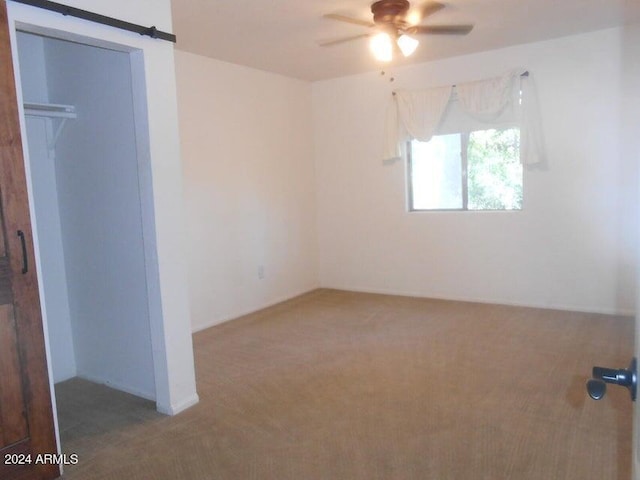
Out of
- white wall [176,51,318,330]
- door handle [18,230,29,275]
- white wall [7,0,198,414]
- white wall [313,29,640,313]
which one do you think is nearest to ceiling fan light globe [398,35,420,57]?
white wall [7,0,198,414]

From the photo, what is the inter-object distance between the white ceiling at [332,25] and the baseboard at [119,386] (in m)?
2.47

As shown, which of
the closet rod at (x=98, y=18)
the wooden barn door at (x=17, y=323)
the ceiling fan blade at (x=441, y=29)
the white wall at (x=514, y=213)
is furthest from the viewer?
the white wall at (x=514, y=213)

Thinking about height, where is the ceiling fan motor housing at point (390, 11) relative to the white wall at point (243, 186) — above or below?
above

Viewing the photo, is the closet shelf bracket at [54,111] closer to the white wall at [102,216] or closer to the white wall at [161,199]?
the white wall at [102,216]

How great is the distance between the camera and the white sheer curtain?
4.47 meters

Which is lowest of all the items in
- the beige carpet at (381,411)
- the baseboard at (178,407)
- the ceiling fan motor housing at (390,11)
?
the beige carpet at (381,411)

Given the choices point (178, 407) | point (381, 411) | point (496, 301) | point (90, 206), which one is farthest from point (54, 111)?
point (496, 301)

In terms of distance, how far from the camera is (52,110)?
2.96 meters

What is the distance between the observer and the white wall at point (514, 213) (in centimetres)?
421

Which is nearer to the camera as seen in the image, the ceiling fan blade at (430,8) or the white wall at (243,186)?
the ceiling fan blade at (430,8)

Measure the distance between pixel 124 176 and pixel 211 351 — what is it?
1615mm

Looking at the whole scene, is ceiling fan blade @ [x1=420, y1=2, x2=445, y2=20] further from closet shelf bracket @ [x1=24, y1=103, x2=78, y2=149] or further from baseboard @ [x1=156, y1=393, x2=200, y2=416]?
baseboard @ [x1=156, y1=393, x2=200, y2=416]

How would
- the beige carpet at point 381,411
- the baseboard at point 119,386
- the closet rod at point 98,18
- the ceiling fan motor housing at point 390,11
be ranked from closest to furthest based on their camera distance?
the closet rod at point 98,18
the beige carpet at point 381,411
the baseboard at point 119,386
the ceiling fan motor housing at point 390,11

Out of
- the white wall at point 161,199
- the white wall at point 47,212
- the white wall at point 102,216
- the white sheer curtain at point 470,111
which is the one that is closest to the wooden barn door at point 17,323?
the white wall at point 161,199
